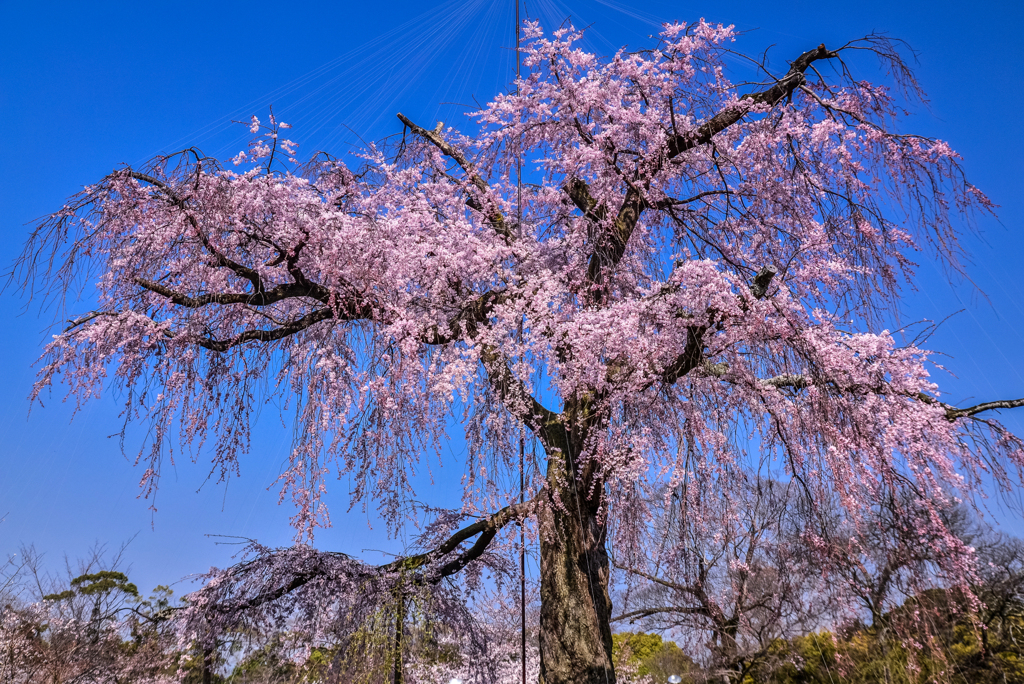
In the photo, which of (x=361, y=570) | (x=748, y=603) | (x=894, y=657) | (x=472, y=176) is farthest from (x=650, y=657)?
(x=472, y=176)

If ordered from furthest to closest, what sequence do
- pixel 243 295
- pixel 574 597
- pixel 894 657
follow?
pixel 894 657 < pixel 243 295 < pixel 574 597

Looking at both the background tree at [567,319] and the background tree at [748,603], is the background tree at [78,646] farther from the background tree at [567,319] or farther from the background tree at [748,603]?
the background tree at [748,603]

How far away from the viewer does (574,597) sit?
4.72 metres

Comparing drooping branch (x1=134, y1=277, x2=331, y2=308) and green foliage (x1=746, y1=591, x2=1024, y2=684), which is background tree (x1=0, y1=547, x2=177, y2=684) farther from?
green foliage (x1=746, y1=591, x2=1024, y2=684)

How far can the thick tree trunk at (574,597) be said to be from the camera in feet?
15.0

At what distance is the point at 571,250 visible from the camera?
5.96 metres

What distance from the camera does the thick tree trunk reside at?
456 centimetres

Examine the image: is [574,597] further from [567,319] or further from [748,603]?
[748,603]

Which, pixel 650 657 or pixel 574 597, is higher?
pixel 650 657

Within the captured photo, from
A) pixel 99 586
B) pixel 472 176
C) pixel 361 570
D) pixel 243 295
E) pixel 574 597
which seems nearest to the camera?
pixel 574 597

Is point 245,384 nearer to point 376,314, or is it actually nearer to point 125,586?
point 376,314

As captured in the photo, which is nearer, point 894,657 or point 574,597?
point 574,597

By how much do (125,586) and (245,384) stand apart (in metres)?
11.7

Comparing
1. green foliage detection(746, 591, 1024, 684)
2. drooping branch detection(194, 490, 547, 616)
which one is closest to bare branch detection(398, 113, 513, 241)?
drooping branch detection(194, 490, 547, 616)
